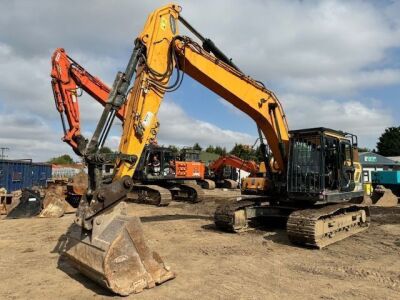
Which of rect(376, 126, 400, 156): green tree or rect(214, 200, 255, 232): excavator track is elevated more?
rect(376, 126, 400, 156): green tree

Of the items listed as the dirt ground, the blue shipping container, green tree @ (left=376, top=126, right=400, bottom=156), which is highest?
green tree @ (left=376, top=126, right=400, bottom=156)

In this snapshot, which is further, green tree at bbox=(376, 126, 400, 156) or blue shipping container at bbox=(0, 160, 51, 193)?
green tree at bbox=(376, 126, 400, 156)

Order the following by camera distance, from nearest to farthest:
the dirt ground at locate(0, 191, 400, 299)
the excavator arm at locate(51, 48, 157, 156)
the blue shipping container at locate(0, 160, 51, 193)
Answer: the dirt ground at locate(0, 191, 400, 299)
the excavator arm at locate(51, 48, 157, 156)
the blue shipping container at locate(0, 160, 51, 193)

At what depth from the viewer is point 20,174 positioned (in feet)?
72.3

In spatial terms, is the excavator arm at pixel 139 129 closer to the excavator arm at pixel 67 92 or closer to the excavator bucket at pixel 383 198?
the excavator arm at pixel 67 92

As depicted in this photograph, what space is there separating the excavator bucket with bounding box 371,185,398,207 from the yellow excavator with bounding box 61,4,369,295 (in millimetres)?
7597

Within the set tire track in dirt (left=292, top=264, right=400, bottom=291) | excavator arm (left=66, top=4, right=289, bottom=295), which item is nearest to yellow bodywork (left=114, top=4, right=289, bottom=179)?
excavator arm (left=66, top=4, right=289, bottom=295)

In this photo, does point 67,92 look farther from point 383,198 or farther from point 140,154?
point 383,198

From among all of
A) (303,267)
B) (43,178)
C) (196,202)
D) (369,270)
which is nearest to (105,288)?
(303,267)

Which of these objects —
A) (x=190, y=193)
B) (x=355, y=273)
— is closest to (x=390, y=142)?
(x=190, y=193)

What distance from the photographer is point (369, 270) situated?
7082mm

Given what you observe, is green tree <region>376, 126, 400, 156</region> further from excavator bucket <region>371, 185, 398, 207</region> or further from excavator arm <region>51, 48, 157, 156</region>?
excavator arm <region>51, 48, 157, 156</region>

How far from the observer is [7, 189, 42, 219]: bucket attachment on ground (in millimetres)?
13812

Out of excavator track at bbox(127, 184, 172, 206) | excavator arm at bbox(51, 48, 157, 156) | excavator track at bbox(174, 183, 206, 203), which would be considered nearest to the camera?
excavator arm at bbox(51, 48, 157, 156)
